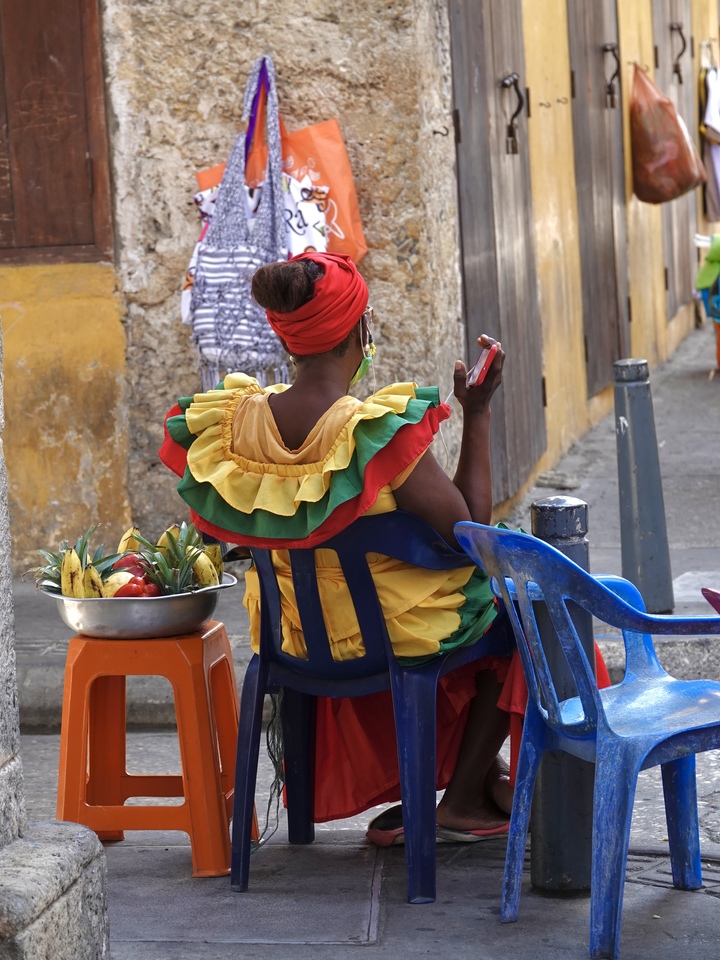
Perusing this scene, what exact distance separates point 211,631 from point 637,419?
214 centimetres

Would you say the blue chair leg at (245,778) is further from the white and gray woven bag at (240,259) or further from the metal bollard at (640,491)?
the white and gray woven bag at (240,259)

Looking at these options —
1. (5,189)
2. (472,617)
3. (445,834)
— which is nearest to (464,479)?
(472,617)

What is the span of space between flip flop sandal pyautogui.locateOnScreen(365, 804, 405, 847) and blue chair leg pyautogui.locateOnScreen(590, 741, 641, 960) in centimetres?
81

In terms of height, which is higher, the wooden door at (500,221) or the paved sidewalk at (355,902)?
the wooden door at (500,221)

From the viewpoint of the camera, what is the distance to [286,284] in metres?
3.28

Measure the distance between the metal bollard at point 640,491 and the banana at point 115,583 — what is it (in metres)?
2.24

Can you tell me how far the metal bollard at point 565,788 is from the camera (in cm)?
323

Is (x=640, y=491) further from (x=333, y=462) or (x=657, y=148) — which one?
(x=657, y=148)

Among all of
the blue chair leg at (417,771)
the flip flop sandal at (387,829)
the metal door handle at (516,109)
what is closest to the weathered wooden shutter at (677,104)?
the metal door handle at (516,109)

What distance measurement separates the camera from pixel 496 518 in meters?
7.33

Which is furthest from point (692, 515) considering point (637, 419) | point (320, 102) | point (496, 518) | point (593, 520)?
point (320, 102)

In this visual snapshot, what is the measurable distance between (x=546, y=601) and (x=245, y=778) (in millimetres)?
933

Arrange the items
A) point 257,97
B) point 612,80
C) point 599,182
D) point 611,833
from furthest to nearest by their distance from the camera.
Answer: point 612,80 < point 599,182 < point 257,97 < point 611,833

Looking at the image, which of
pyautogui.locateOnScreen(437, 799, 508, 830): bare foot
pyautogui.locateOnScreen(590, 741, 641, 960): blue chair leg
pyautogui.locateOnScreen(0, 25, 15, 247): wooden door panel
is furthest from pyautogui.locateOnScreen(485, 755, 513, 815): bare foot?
pyautogui.locateOnScreen(0, 25, 15, 247): wooden door panel
